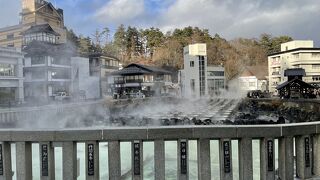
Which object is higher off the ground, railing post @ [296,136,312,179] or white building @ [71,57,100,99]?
white building @ [71,57,100,99]

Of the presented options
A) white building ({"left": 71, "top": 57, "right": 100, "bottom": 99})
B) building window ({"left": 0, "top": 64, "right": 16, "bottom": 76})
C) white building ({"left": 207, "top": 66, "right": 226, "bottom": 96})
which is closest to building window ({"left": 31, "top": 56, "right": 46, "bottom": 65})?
building window ({"left": 0, "top": 64, "right": 16, "bottom": 76})

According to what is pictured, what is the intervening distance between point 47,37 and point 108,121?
1060 inches

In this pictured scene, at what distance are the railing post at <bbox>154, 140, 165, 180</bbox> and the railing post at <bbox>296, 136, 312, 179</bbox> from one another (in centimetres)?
228

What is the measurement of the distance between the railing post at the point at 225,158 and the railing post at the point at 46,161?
2663mm

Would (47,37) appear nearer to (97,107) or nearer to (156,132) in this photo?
(97,107)

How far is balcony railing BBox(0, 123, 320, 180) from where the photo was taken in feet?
15.7

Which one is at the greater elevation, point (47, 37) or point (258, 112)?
point (47, 37)

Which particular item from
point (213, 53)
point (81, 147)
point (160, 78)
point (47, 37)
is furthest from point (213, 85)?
point (81, 147)

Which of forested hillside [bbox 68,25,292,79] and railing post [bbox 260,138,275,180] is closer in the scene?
railing post [bbox 260,138,275,180]

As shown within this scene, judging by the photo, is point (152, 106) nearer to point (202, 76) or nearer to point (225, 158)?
point (202, 76)

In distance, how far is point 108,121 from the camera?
3159 cm

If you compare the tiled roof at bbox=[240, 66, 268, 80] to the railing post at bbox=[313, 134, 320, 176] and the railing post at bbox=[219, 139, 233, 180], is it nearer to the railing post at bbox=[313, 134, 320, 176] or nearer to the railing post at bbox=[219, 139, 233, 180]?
the railing post at bbox=[313, 134, 320, 176]

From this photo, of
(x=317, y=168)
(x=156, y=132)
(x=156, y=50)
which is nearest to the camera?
(x=156, y=132)

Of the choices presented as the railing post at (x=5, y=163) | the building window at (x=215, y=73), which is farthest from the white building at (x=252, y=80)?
the railing post at (x=5, y=163)
